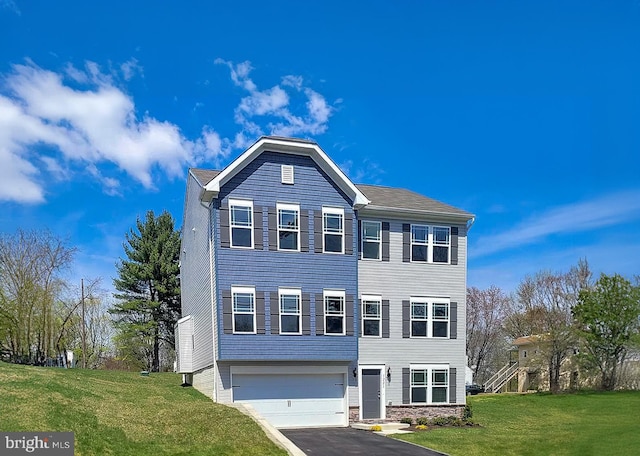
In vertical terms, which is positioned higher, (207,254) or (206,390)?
(207,254)

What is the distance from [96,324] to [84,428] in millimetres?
36758

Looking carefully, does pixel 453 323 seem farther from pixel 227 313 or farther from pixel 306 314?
pixel 227 313

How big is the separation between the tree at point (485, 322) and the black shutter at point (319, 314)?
104 ft

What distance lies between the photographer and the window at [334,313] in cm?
1934

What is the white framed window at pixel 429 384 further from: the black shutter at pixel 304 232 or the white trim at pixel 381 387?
the black shutter at pixel 304 232

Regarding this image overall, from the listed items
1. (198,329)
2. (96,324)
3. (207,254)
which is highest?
(207,254)

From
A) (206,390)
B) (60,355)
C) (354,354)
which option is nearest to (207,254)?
(206,390)

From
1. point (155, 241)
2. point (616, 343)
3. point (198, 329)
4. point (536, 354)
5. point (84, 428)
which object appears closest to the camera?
point (84, 428)

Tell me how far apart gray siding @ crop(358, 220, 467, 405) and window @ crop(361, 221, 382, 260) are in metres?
0.31

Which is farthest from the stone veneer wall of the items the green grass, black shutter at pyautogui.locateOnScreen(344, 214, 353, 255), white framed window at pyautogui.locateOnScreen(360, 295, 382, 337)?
black shutter at pyautogui.locateOnScreen(344, 214, 353, 255)

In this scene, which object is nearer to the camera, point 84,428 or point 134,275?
point 84,428

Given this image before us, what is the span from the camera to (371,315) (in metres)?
20.6

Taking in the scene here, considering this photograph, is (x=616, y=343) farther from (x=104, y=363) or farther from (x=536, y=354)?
(x=104, y=363)

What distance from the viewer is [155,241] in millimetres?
37906
